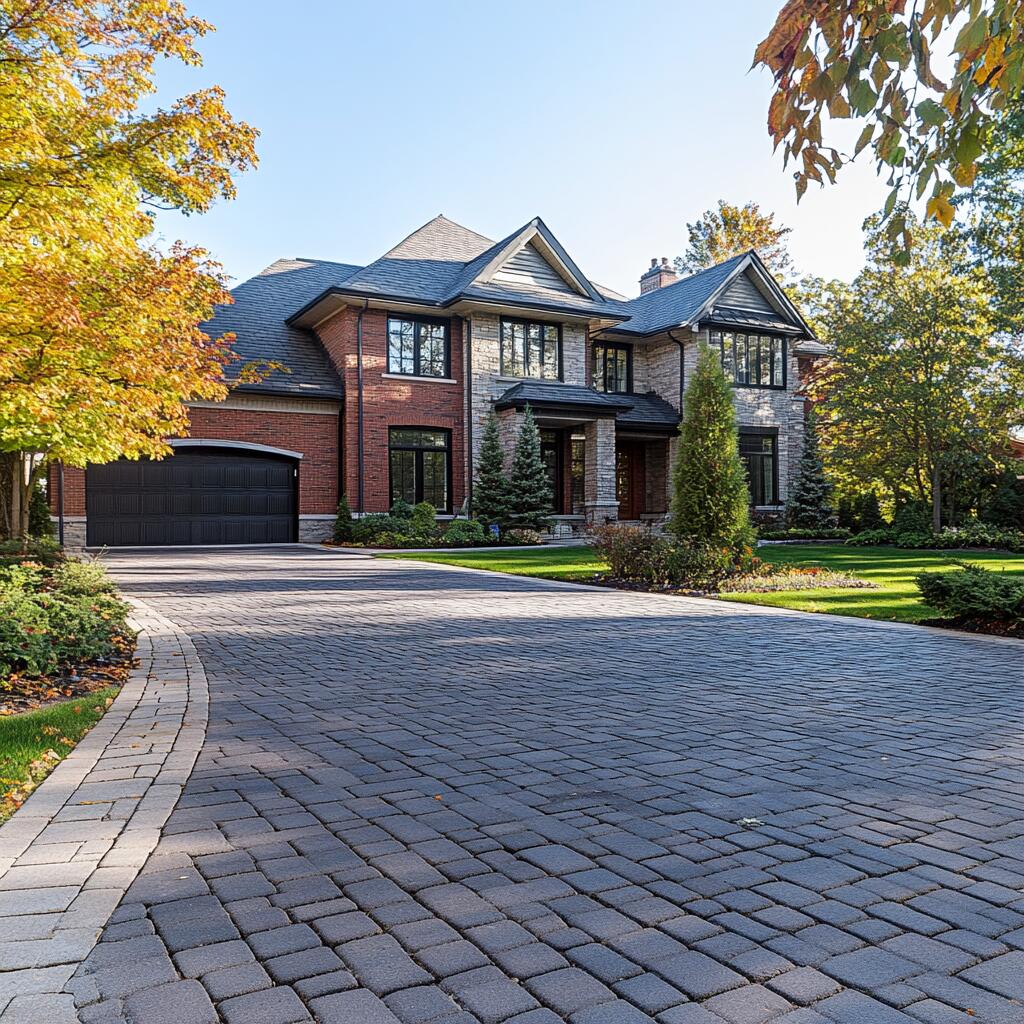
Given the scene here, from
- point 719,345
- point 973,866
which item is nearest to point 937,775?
point 973,866

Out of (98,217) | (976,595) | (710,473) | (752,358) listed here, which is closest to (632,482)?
(752,358)

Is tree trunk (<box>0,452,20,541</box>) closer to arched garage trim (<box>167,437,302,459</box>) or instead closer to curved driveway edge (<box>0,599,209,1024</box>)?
arched garage trim (<box>167,437,302,459</box>)

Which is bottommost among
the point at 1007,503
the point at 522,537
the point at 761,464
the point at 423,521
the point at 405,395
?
the point at 522,537

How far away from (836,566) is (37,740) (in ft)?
51.2

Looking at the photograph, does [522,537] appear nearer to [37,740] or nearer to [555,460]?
[555,460]

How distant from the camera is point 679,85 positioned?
18.4ft

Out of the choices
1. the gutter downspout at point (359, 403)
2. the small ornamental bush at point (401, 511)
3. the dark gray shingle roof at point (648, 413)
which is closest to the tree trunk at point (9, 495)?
the gutter downspout at point (359, 403)

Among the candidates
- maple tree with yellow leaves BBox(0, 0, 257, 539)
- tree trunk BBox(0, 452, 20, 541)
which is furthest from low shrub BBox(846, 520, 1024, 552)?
tree trunk BBox(0, 452, 20, 541)

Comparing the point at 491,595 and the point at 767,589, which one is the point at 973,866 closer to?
the point at 491,595

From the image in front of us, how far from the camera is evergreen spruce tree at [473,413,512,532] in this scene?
23.8m

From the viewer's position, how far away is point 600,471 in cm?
2572

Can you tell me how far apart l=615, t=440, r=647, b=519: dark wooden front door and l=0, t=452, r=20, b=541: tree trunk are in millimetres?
18973

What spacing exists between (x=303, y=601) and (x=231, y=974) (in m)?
9.16

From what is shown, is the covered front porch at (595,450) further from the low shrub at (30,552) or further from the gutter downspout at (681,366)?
the low shrub at (30,552)
